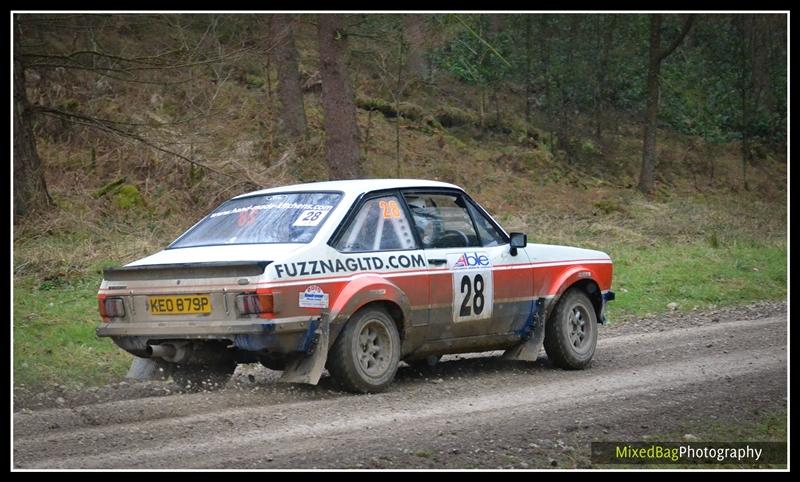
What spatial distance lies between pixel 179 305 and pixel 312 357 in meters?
1.04

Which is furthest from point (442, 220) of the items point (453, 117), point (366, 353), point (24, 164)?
point (453, 117)

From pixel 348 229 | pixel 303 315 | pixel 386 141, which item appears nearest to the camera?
pixel 303 315

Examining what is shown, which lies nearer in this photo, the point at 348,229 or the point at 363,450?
the point at 363,450

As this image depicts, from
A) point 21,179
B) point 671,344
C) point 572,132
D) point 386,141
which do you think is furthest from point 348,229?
point 572,132

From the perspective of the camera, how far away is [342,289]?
808 centimetres

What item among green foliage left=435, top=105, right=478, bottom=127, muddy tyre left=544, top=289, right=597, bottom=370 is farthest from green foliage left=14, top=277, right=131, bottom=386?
green foliage left=435, top=105, right=478, bottom=127

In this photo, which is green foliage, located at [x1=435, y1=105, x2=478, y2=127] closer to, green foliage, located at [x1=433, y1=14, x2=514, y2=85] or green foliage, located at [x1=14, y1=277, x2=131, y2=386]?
green foliage, located at [x1=433, y1=14, x2=514, y2=85]

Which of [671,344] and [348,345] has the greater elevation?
[348,345]

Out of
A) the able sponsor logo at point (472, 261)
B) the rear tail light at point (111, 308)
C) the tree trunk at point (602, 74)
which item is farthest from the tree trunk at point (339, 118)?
the tree trunk at point (602, 74)

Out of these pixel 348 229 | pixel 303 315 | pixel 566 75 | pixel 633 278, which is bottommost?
pixel 633 278

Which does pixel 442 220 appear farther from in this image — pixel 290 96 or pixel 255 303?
pixel 290 96

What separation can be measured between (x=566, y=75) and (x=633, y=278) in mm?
16575
